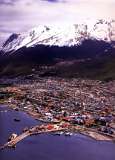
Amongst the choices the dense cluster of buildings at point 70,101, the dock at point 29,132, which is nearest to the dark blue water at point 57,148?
the dock at point 29,132

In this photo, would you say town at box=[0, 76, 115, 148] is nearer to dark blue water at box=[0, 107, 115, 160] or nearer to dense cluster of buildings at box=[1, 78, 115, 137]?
dense cluster of buildings at box=[1, 78, 115, 137]

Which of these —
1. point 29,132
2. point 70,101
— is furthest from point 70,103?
point 29,132

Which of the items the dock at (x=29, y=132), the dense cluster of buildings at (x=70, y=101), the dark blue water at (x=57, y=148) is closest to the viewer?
the dark blue water at (x=57, y=148)

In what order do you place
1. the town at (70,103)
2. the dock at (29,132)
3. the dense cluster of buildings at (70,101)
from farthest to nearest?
1. the dense cluster of buildings at (70,101)
2. the town at (70,103)
3. the dock at (29,132)

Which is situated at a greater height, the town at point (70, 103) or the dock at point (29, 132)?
the town at point (70, 103)

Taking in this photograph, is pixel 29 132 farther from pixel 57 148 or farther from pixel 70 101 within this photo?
pixel 70 101

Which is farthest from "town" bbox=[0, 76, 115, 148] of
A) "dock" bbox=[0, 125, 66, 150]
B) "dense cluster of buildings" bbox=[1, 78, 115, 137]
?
"dock" bbox=[0, 125, 66, 150]

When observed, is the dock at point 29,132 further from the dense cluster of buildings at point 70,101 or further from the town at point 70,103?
the dense cluster of buildings at point 70,101
